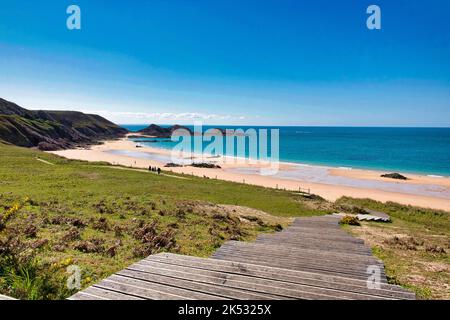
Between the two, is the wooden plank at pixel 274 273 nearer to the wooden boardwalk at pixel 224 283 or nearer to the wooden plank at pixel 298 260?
the wooden boardwalk at pixel 224 283

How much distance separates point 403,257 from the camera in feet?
42.3

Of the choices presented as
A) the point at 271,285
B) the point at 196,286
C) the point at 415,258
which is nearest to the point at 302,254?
the point at 271,285

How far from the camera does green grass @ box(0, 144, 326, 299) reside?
23.9ft

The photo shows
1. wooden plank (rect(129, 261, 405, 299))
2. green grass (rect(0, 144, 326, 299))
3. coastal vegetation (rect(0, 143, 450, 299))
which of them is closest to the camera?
wooden plank (rect(129, 261, 405, 299))

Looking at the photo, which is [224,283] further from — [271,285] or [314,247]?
[314,247]

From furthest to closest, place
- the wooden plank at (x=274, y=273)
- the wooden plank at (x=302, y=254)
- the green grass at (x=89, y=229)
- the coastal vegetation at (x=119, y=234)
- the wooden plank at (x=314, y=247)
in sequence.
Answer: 1. the wooden plank at (x=314, y=247)
2. the wooden plank at (x=302, y=254)
3. the coastal vegetation at (x=119, y=234)
4. the green grass at (x=89, y=229)
5. the wooden plank at (x=274, y=273)

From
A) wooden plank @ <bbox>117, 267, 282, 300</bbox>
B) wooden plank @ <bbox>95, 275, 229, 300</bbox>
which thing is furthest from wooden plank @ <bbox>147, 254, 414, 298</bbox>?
wooden plank @ <bbox>95, 275, 229, 300</bbox>

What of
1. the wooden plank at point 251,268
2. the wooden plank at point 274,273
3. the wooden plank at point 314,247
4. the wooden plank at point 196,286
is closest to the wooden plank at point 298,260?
the wooden plank at point 251,268

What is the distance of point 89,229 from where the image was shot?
12734 millimetres

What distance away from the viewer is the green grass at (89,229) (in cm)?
730

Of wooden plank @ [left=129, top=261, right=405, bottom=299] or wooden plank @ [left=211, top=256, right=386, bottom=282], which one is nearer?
wooden plank @ [left=129, top=261, right=405, bottom=299]

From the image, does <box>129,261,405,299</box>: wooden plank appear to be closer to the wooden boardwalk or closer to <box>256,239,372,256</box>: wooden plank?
the wooden boardwalk
